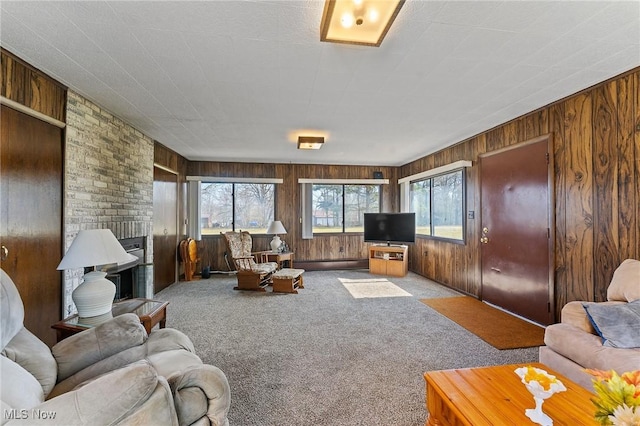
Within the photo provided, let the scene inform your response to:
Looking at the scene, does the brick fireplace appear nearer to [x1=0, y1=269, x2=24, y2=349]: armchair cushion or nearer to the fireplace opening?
the fireplace opening

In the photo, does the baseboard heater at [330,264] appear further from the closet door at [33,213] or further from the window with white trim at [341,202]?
the closet door at [33,213]

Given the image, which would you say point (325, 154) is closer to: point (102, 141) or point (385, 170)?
point (385, 170)

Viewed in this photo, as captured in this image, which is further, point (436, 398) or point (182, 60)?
point (182, 60)

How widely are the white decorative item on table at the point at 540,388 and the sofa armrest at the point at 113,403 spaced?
4.63 ft

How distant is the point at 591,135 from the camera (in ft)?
9.31

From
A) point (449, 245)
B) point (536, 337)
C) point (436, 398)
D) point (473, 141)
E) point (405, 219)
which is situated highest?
point (473, 141)

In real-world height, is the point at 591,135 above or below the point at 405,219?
above

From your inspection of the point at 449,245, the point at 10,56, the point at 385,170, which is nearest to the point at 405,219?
the point at 449,245

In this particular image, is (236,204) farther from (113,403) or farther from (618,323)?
(618,323)

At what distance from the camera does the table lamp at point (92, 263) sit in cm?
200

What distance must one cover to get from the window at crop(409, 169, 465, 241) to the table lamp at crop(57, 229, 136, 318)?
476cm

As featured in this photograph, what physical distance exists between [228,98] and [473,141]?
366 centimetres

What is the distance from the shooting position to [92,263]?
200 centimetres

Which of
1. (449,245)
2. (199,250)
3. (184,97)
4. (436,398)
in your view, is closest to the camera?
(436,398)
